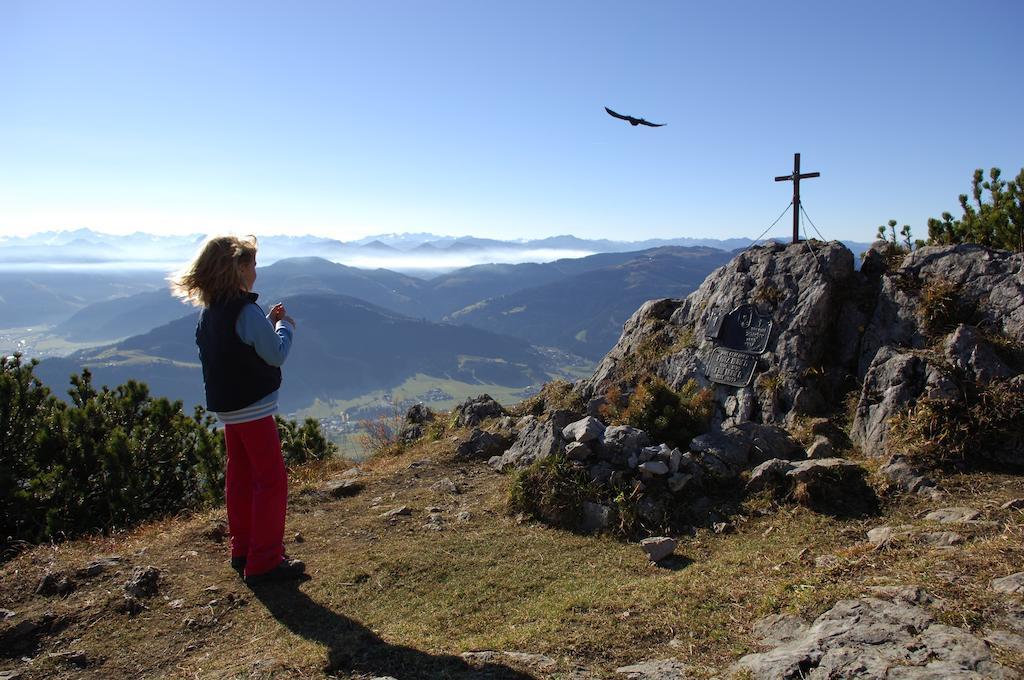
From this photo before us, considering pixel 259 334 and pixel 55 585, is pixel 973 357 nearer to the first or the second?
pixel 259 334

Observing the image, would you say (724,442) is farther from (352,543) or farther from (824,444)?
(352,543)

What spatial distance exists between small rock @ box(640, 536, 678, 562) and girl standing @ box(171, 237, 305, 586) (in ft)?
13.0

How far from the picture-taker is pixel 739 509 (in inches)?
296

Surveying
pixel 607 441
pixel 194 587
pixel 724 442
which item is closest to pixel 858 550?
pixel 724 442

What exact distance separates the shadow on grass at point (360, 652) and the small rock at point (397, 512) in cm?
249

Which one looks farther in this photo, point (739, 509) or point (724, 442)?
point (724, 442)

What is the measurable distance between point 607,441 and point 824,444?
308cm

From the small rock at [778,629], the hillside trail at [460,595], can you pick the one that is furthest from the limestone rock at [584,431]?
the small rock at [778,629]

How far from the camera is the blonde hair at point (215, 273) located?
557cm

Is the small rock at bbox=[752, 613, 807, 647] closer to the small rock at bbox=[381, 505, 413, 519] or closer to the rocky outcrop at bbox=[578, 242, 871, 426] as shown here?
the small rock at bbox=[381, 505, 413, 519]

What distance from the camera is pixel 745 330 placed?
11398mm

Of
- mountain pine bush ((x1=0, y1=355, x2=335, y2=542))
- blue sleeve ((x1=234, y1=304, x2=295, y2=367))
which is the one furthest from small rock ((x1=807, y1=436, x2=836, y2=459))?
mountain pine bush ((x1=0, y1=355, x2=335, y2=542))

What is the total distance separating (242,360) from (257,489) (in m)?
1.29

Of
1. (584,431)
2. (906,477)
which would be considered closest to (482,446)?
(584,431)
